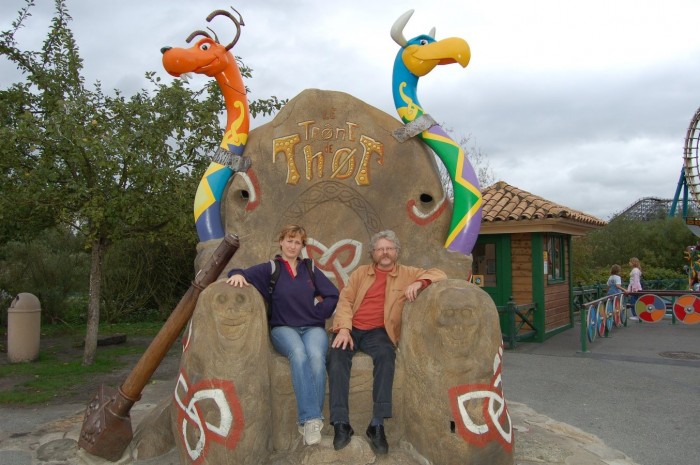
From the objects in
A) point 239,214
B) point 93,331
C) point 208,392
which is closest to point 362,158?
point 239,214

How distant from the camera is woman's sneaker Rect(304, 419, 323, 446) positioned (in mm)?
2932

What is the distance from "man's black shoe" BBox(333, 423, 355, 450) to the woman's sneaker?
0.29ft

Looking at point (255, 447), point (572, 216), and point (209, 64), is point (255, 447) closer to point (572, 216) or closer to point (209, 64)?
point (209, 64)

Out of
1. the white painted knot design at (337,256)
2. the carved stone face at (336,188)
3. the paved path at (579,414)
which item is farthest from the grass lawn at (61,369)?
the white painted knot design at (337,256)

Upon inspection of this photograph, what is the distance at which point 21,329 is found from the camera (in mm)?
7234

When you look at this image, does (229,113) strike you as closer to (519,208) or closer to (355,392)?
(355,392)

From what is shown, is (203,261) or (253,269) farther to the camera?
(203,261)

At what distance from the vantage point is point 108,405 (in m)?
3.55

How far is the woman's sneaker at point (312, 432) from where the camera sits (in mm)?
2932

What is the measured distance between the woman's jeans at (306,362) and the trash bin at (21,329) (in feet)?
18.0

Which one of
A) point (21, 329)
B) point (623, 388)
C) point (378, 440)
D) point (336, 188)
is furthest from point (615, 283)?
point (21, 329)

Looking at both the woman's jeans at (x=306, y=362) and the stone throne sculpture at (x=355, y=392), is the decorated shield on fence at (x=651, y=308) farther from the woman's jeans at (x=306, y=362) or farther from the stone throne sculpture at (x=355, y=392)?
the woman's jeans at (x=306, y=362)

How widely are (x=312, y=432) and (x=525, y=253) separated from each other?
6799mm

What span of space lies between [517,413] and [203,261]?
2.99 meters
